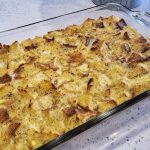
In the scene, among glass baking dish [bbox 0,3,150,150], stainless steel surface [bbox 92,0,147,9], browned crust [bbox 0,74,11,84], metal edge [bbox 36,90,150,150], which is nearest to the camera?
metal edge [bbox 36,90,150,150]

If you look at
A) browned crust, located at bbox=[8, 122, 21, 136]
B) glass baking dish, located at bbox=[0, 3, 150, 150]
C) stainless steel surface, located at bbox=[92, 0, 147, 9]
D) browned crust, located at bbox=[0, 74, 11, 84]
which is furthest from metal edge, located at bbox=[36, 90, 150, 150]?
stainless steel surface, located at bbox=[92, 0, 147, 9]

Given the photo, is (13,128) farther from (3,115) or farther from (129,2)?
(129,2)

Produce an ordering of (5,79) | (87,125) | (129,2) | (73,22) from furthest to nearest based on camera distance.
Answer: (129,2)
(73,22)
(5,79)
(87,125)

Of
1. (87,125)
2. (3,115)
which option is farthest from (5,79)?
(87,125)

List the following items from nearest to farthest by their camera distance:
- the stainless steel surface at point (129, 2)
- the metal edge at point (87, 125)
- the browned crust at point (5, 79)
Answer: the metal edge at point (87, 125)
the browned crust at point (5, 79)
the stainless steel surface at point (129, 2)

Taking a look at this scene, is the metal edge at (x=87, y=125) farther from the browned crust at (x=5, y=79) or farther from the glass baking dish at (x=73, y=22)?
the glass baking dish at (x=73, y=22)

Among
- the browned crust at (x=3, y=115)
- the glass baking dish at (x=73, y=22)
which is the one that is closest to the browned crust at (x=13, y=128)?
the browned crust at (x=3, y=115)

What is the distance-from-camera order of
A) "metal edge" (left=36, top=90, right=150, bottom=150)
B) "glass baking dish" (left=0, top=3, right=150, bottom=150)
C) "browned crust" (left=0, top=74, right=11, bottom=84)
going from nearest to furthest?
"metal edge" (left=36, top=90, right=150, bottom=150), "browned crust" (left=0, top=74, right=11, bottom=84), "glass baking dish" (left=0, top=3, right=150, bottom=150)

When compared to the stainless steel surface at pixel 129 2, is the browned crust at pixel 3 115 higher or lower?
lower

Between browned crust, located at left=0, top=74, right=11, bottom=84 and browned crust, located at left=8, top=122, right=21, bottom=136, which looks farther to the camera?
browned crust, located at left=0, top=74, right=11, bottom=84

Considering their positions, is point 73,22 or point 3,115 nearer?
point 3,115

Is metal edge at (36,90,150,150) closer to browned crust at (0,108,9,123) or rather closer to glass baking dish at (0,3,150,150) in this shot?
browned crust at (0,108,9,123)
